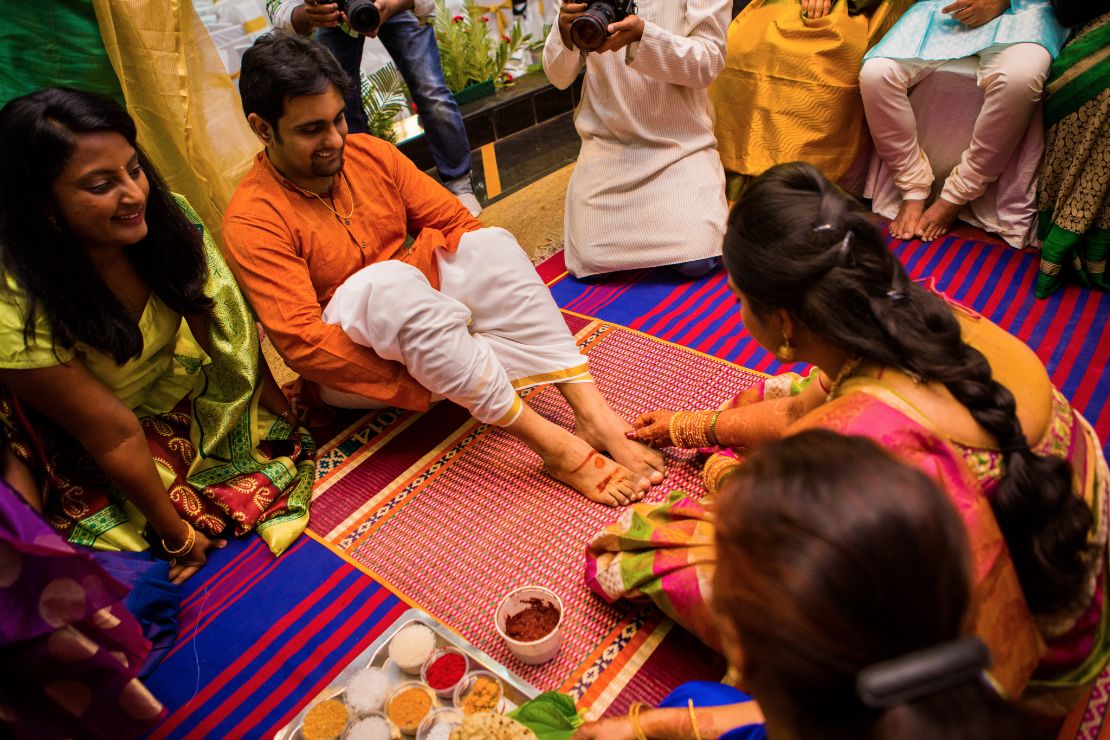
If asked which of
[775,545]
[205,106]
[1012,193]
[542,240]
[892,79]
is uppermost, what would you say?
[775,545]

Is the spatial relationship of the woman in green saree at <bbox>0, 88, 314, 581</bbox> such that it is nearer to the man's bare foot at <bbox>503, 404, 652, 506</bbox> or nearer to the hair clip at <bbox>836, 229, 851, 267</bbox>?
the man's bare foot at <bbox>503, 404, 652, 506</bbox>

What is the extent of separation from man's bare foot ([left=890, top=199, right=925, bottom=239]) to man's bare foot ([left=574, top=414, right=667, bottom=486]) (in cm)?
139

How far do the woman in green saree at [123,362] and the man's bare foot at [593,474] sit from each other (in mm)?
644

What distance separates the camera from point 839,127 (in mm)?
2652

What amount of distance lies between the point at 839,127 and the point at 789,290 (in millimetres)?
1917

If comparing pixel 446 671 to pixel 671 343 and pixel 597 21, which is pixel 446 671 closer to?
pixel 671 343

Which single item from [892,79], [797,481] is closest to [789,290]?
[797,481]

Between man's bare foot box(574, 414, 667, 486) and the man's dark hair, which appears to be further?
man's bare foot box(574, 414, 667, 486)

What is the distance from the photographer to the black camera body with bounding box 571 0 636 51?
2057 millimetres

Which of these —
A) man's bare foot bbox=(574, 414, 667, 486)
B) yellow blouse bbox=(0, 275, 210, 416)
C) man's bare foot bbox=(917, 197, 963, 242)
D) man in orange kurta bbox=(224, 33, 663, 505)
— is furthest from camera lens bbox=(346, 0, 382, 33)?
man's bare foot bbox=(917, 197, 963, 242)

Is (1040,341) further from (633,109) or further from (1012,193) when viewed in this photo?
(633,109)

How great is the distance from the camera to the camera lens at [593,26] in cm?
205

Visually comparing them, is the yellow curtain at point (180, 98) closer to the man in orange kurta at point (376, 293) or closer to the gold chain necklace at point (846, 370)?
the man in orange kurta at point (376, 293)

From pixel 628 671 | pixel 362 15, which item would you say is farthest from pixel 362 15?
pixel 628 671
